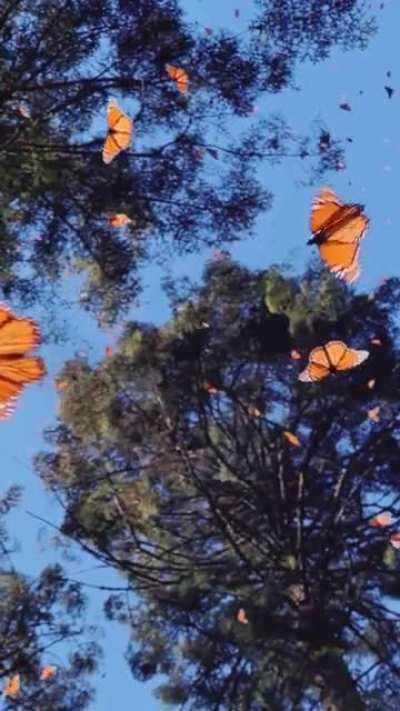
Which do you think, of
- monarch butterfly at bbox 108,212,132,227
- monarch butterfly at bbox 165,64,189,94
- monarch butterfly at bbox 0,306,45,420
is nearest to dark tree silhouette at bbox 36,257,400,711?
monarch butterfly at bbox 108,212,132,227

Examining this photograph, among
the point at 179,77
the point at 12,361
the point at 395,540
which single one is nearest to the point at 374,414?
the point at 395,540

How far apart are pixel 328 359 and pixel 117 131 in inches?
126

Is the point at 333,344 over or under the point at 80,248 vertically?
under

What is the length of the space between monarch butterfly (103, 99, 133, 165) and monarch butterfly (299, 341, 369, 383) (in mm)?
2869

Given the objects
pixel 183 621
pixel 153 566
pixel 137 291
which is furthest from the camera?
pixel 137 291

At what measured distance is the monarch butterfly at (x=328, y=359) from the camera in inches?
424

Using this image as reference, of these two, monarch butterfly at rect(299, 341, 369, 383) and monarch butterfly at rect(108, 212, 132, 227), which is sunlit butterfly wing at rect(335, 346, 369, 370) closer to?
monarch butterfly at rect(299, 341, 369, 383)

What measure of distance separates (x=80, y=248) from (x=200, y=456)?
243cm

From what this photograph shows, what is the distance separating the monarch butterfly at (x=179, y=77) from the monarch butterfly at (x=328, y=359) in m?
3.01

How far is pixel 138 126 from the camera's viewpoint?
11156 mm

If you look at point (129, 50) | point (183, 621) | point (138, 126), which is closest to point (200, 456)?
point (183, 621)

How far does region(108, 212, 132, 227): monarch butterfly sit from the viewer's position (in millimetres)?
11156

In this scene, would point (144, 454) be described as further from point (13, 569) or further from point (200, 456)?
point (13, 569)

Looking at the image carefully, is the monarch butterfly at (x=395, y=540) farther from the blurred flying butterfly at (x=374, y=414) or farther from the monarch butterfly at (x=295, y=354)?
the monarch butterfly at (x=295, y=354)
